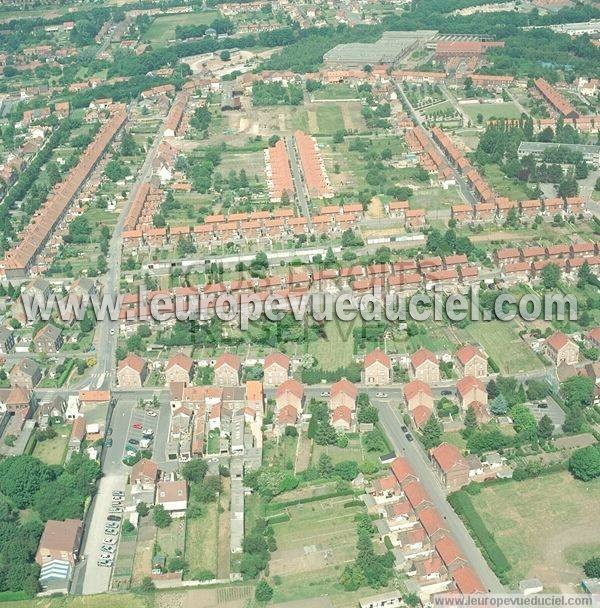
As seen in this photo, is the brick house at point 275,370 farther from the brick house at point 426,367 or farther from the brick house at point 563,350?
the brick house at point 563,350

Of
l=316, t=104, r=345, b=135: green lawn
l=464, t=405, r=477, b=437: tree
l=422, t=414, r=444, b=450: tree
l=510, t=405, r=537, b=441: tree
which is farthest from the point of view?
l=316, t=104, r=345, b=135: green lawn

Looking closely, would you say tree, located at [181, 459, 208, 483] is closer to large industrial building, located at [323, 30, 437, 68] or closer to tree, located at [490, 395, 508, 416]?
tree, located at [490, 395, 508, 416]

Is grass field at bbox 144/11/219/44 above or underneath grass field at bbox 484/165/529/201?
underneath

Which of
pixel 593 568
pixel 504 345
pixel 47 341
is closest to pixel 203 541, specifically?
pixel 593 568

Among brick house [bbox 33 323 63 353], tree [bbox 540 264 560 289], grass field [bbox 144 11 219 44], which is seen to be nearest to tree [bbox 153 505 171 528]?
brick house [bbox 33 323 63 353]

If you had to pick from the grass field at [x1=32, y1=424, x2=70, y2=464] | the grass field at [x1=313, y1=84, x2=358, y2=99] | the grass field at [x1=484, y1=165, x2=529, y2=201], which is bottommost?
the grass field at [x1=313, y1=84, x2=358, y2=99]

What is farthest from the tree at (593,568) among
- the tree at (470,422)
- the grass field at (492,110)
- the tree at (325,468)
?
the grass field at (492,110)

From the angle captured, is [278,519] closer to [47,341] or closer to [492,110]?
[47,341]

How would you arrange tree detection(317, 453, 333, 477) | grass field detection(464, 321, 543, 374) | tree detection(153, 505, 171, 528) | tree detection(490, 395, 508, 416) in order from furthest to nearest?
1. grass field detection(464, 321, 543, 374)
2. tree detection(490, 395, 508, 416)
3. tree detection(317, 453, 333, 477)
4. tree detection(153, 505, 171, 528)
